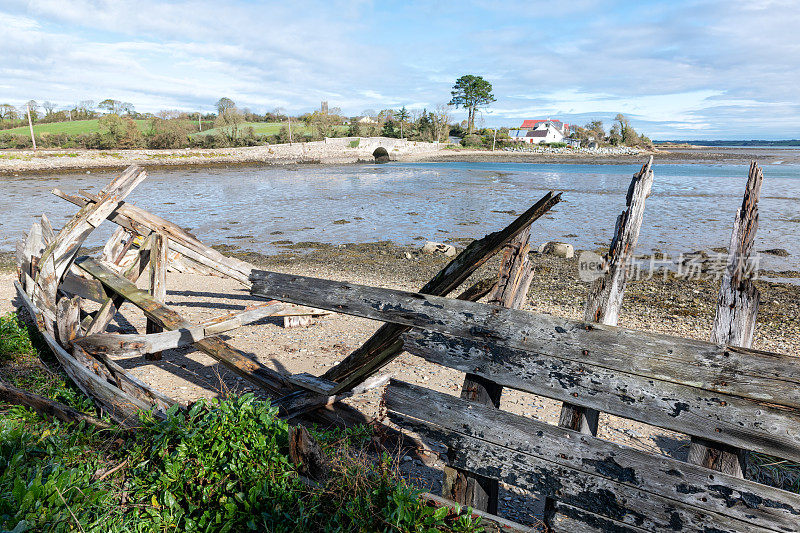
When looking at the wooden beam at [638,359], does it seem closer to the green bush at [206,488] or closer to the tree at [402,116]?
the green bush at [206,488]

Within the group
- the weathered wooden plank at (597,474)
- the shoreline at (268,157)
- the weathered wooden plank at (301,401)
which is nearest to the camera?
the weathered wooden plank at (597,474)

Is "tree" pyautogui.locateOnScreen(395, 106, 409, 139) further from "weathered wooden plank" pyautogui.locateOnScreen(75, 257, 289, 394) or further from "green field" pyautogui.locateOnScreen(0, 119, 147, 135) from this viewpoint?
"weathered wooden plank" pyautogui.locateOnScreen(75, 257, 289, 394)

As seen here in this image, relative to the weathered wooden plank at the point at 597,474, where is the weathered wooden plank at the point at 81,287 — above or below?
below

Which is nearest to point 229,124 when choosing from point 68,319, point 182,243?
point 182,243

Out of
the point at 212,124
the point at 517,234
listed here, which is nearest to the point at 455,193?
the point at 517,234

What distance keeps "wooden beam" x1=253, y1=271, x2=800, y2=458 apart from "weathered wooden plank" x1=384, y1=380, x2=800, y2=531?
0.98 ft

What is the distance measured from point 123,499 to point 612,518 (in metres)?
3.48

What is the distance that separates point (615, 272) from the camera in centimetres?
299

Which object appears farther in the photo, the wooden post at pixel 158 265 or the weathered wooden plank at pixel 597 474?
the wooden post at pixel 158 265

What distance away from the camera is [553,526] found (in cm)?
321

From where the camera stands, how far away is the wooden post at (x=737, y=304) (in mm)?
2723

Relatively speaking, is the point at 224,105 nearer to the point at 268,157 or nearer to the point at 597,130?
the point at 268,157

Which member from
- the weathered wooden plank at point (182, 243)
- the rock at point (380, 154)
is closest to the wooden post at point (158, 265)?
the weathered wooden plank at point (182, 243)

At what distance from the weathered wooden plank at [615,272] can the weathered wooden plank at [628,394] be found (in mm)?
214
